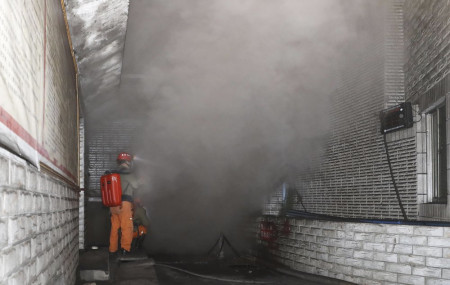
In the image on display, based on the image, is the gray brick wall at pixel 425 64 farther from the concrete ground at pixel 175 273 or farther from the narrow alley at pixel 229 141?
the concrete ground at pixel 175 273

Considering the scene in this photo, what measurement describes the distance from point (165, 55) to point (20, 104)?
6.25m

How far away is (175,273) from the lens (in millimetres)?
7711

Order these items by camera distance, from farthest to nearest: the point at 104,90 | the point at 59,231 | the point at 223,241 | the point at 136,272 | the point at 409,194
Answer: the point at 223,241 < the point at 104,90 < the point at 409,194 < the point at 136,272 < the point at 59,231

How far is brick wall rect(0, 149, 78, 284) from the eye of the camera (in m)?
1.67

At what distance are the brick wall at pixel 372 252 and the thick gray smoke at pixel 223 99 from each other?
2.75m

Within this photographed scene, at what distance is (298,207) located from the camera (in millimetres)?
11211

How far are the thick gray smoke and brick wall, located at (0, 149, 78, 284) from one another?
12.8 ft

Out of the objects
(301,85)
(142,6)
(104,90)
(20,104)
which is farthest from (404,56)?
(20,104)

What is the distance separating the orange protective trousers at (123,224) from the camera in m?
7.21

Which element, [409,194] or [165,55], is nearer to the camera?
[409,194]

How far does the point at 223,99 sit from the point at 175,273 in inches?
136

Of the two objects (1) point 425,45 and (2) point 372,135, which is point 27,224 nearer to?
(1) point 425,45

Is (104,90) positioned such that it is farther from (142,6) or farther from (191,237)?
(191,237)

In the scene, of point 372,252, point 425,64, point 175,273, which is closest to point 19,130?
point 372,252
